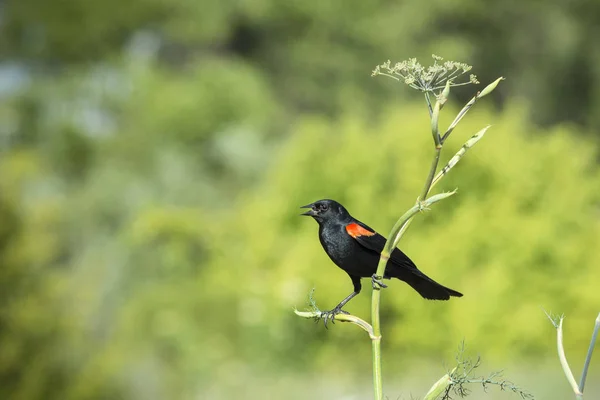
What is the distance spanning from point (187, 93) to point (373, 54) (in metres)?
3.21

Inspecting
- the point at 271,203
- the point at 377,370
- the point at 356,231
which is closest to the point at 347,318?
the point at 377,370

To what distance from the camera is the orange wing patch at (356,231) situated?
1106 mm

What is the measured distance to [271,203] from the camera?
807cm

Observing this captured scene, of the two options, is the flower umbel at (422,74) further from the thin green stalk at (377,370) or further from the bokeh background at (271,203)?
the bokeh background at (271,203)

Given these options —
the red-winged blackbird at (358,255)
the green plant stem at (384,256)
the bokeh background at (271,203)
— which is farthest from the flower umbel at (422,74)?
the bokeh background at (271,203)

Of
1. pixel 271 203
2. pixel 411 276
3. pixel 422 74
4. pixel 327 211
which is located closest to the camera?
pixel 422 74

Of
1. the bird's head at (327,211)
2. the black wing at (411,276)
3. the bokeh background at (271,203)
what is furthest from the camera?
the bokeh background at (271,203)

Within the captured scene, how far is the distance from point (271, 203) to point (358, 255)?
276 inches

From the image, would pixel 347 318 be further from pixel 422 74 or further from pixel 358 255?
pixel 422 74

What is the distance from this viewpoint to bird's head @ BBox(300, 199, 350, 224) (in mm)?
1156

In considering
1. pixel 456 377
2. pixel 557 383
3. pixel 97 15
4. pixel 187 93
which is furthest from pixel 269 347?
pixel 97 15

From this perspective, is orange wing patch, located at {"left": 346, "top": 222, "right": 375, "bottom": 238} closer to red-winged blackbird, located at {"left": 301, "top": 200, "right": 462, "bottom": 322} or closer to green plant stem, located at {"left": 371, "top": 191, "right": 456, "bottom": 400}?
red-winged blackbird, located at {"left": 301, "top": 200, "right": 462, "bottom": 322}

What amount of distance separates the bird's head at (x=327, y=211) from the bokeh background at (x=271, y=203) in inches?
139

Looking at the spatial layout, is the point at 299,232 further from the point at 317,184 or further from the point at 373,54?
the point at 373,54
